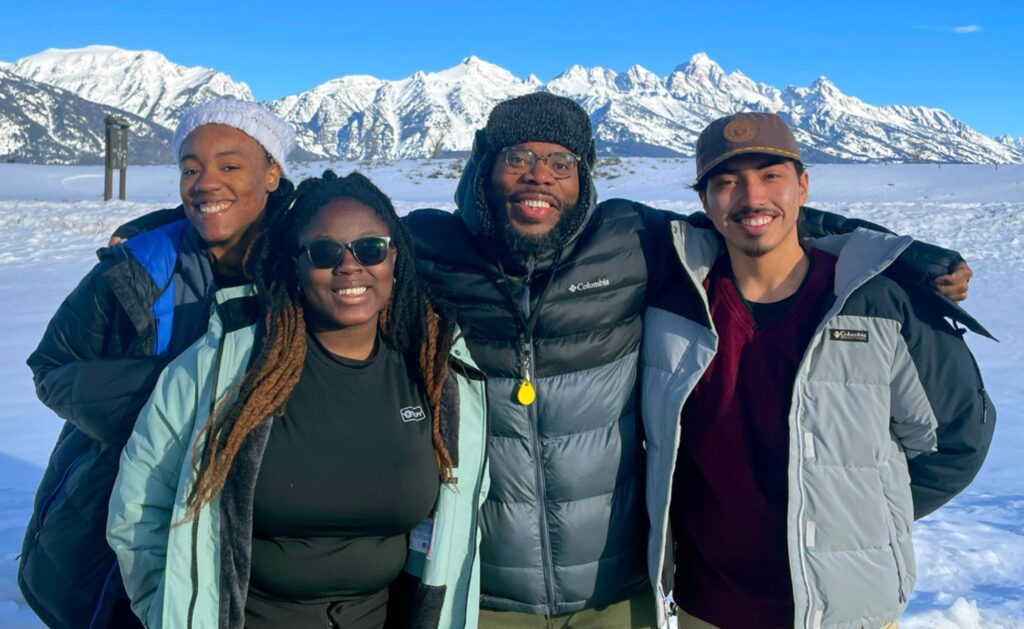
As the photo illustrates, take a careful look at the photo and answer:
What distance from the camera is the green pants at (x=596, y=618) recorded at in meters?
2.64

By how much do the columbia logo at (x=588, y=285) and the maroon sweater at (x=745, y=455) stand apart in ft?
1.22

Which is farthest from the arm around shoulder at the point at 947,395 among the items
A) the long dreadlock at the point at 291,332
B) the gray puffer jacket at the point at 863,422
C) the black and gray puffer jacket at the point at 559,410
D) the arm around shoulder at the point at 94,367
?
the arm around shoulder at the point at 94,367

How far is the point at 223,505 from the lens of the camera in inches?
83.7

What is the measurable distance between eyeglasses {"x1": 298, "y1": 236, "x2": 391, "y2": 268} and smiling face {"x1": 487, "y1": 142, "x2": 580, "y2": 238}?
0.47 m

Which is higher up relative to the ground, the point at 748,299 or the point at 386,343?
the point at 748,299

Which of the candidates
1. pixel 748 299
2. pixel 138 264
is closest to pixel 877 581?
pixel 748 299

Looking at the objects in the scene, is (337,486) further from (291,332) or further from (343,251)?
(343,251)

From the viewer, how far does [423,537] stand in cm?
235

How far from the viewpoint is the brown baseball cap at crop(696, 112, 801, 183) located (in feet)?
8.02

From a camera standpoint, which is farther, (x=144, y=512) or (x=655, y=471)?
(x=655, y=471)

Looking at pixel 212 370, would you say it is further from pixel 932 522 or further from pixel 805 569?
pixel 932 522

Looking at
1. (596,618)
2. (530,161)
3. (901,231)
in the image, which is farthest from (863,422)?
(901,231)

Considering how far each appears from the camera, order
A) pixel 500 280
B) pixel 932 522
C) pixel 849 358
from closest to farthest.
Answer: pixel 849 358 → pixel 500 280 → pixel 932 522

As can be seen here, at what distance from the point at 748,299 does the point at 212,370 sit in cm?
171
